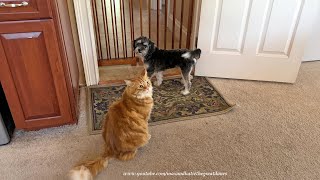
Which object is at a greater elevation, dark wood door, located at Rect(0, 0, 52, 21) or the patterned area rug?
dark wood door, located at Rect(0, 0, 52, 21)

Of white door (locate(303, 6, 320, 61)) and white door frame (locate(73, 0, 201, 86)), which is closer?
white door frame (locate(73, 0, 201, 86))

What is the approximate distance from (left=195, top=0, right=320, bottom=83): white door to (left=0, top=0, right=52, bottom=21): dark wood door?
1.23 m

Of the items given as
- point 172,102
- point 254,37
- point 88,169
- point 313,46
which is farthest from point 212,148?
point 313,46

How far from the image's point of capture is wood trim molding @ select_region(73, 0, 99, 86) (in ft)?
6.02

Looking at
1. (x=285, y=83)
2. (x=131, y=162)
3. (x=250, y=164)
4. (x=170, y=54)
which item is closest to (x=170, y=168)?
(x=131, y=162)

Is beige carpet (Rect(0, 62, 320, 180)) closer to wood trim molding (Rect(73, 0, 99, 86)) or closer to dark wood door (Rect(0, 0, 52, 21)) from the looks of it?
wood trim molding (Rect(73, 0, 99, 86))

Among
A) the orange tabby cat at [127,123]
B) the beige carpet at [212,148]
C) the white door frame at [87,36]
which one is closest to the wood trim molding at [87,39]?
the white door frame at [87,36]

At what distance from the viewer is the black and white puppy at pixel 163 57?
1923mm

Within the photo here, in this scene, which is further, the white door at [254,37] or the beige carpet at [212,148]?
the white door at [254,37]

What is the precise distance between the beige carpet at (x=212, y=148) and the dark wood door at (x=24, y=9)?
2.51ft

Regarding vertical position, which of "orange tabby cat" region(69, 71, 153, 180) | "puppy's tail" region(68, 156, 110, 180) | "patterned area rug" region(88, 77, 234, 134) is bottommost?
"patterned area rug" region(88, 77, 234, 134)

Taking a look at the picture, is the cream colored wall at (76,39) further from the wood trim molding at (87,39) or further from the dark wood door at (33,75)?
the dark wood door at (33,75)

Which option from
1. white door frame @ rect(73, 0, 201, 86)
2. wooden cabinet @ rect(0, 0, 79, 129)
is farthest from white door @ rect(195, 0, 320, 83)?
wooden cabinet @ rect(0, 0, 79, 129)

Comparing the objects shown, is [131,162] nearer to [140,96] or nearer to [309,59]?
[140,96]
